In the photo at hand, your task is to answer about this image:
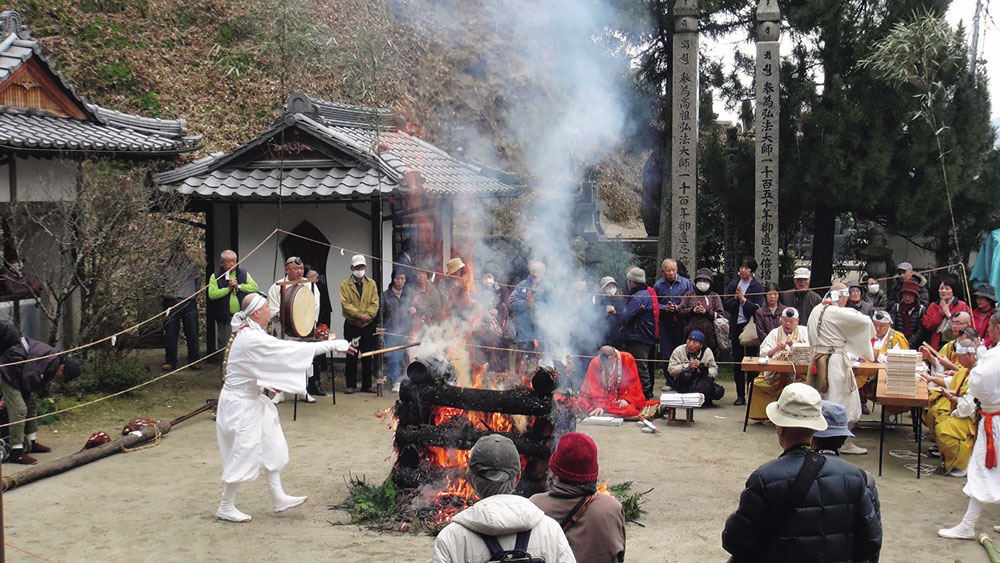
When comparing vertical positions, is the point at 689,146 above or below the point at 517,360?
above

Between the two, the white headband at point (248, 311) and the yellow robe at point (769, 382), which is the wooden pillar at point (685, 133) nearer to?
the yellow robe at point (769, 382)

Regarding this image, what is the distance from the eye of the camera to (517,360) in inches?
474

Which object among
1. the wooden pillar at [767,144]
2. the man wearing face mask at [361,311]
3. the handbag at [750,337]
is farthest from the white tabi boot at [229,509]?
the wooden pillar at [767,144]

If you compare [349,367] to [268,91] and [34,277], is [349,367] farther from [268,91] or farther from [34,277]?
[268,91]

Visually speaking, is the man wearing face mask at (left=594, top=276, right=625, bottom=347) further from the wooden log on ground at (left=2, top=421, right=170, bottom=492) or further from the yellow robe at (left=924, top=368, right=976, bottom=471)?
the wooden log on ground at (left=2, top=421, right=170, bottom=492)

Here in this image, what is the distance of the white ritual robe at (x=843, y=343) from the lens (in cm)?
966

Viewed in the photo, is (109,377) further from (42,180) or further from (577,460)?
(577,460)

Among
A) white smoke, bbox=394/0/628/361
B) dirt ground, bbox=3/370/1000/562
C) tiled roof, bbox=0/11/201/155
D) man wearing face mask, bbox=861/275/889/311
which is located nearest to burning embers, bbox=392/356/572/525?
dirt ground, bbox=3/370/1000/562

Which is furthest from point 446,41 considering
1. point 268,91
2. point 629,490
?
point 629,490

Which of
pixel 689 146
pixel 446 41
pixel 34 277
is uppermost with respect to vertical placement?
pixel 446 41

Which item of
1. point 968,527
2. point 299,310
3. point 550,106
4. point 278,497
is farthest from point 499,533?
point 550,106

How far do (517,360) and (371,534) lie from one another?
490 cm

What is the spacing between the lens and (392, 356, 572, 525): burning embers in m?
7.86

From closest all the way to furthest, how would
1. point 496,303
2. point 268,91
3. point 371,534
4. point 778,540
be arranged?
1. point 778,540
2. point 371,534
3. point 496,303
4. point 268,91
